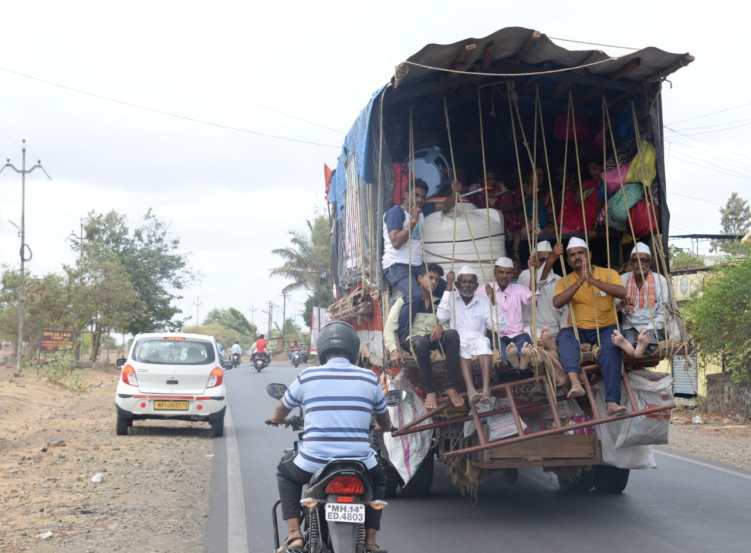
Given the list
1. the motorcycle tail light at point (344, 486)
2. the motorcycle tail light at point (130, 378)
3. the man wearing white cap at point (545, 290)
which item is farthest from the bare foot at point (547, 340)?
the motorcycle tail light at point (130, 378)

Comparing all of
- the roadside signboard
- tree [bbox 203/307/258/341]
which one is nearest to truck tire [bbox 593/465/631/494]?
the roadside signboard

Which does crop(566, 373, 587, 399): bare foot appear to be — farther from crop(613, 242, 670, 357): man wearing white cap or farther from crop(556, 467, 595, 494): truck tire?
crop(556, 467, 595, 494): truck tire

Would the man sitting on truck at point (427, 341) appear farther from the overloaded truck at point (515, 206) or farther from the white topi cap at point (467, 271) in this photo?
the white topi cap at point (467, 271)

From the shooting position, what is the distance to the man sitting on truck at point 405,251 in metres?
8.32

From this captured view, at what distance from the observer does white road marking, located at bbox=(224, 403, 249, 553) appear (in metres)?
7.35

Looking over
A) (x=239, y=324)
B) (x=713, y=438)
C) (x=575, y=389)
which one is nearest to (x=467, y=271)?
(x=575, y=389)

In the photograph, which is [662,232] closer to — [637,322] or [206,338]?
[637,322]

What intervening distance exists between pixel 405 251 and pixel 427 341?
103cm

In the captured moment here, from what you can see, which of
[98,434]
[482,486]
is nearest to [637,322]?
[482,486]

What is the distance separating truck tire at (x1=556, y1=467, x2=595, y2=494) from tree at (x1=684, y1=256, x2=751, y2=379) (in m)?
8.16

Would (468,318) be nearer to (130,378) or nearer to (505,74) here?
(505,74)

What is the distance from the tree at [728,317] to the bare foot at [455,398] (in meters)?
10.5

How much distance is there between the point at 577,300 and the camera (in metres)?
7.94

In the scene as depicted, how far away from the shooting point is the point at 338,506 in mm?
5035
